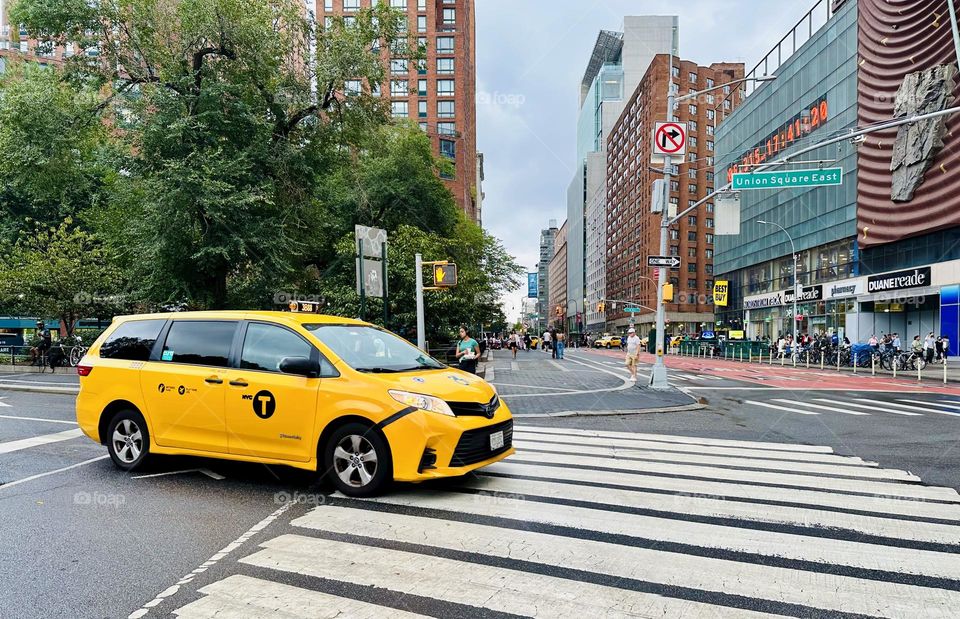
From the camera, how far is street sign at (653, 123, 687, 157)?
51.4 feet

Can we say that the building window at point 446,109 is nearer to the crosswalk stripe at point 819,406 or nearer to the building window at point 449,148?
the building window at point 449,148

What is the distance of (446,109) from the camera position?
69.5 metres

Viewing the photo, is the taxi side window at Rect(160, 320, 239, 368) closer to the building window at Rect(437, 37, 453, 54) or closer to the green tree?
the green tree

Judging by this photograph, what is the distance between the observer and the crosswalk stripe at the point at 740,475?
19.4ft

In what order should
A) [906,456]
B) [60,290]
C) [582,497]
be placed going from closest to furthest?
[582,497]
[906,456]
[60,290]

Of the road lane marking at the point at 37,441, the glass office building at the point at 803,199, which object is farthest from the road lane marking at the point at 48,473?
the glass office building at the point at 803,199

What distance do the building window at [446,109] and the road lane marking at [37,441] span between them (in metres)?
65.3

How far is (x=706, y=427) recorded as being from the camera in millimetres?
10367

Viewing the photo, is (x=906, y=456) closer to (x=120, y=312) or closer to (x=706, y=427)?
(x=706, y=427)

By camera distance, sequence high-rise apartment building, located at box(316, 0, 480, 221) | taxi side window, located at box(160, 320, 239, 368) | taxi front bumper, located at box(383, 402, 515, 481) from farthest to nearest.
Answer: high-rise apartment building, located at box(316, 0, 480, 221)
taxi side window, located at box(160, 320, 239, 368)
taxi front bumper, located at box(383, 402, 515, 481)

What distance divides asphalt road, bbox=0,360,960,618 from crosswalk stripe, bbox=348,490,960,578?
0.03 metres

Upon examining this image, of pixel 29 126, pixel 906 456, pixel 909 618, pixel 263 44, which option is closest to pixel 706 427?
pixel 906 456

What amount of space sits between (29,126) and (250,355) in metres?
17.4

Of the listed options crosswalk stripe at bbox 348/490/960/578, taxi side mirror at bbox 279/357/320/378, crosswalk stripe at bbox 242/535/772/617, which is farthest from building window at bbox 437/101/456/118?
crosswalk stripe at bbox 242/535/772/617
